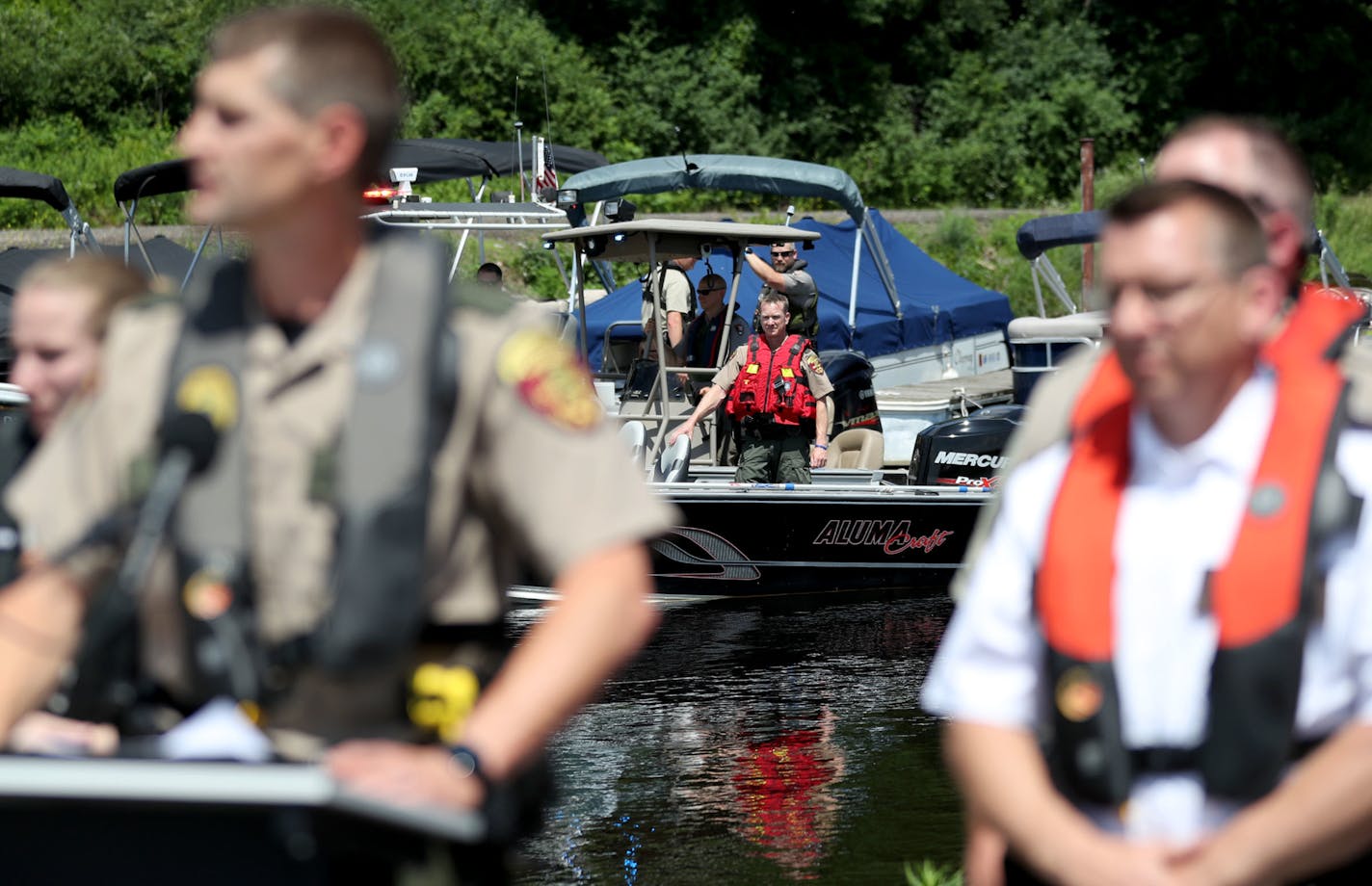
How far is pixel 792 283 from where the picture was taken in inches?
514

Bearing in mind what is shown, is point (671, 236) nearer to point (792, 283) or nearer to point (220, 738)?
point (792, 283)

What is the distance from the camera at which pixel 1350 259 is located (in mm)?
31281

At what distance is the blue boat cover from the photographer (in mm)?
16781

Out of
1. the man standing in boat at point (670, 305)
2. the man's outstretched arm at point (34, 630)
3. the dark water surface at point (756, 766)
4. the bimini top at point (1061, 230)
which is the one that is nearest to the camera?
the man's outstretched arm at point (34, 630)

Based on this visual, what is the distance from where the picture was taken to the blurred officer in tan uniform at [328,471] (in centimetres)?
206

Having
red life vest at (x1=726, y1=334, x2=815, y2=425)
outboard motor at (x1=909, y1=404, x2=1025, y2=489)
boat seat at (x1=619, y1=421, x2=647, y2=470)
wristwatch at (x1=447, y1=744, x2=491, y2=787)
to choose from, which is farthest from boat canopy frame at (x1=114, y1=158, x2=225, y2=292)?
wristwatch at (x1=447, y1=744, x2=491, y2=787)

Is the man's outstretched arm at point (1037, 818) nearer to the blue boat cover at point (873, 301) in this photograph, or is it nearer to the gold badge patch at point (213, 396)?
the gold badge patch at point (213, 396)

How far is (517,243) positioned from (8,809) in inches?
1019

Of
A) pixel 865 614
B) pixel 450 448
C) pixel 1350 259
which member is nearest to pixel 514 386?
pixel 450 448

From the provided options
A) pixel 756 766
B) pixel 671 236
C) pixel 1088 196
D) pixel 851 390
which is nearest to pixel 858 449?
pixel 851 390

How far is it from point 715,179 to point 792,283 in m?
3.22

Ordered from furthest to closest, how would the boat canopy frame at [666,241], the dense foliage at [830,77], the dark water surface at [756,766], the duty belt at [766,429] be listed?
the dense foliage at [830,77] → the boat canopy frame at [666,241] → the duty belt at [766,429] → the dark water surface at [756,766]

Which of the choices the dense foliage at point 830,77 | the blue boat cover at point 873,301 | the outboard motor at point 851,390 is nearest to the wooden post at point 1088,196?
the blue boat cover at point 873,301

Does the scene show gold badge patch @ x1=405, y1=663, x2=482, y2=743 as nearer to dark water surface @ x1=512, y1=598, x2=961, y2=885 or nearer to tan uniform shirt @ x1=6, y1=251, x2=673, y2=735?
tan uniform shirt @ x1=6, y1=251, x2=673, y2=735
